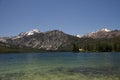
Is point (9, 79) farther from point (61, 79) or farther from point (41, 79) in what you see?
point (61, 79)

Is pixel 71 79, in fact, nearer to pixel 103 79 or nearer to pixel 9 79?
pixel 103 79

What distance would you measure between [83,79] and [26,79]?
23.9 feet

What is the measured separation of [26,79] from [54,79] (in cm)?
361

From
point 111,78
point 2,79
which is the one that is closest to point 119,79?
point 111,78

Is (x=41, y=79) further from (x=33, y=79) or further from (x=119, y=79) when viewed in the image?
(x=119, y=79)

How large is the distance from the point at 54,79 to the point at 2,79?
698 cm

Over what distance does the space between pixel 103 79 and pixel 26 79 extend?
386 inches

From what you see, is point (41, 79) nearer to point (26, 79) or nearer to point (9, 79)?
point (26, 79)

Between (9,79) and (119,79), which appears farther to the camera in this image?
(9,79)

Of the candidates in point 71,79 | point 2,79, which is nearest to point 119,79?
point 71,79

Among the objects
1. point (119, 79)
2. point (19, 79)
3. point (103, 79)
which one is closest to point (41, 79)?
point (19, 79)

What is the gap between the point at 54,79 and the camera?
29.7 metres

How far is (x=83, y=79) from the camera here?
95.6ft

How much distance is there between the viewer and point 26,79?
29766 mm
